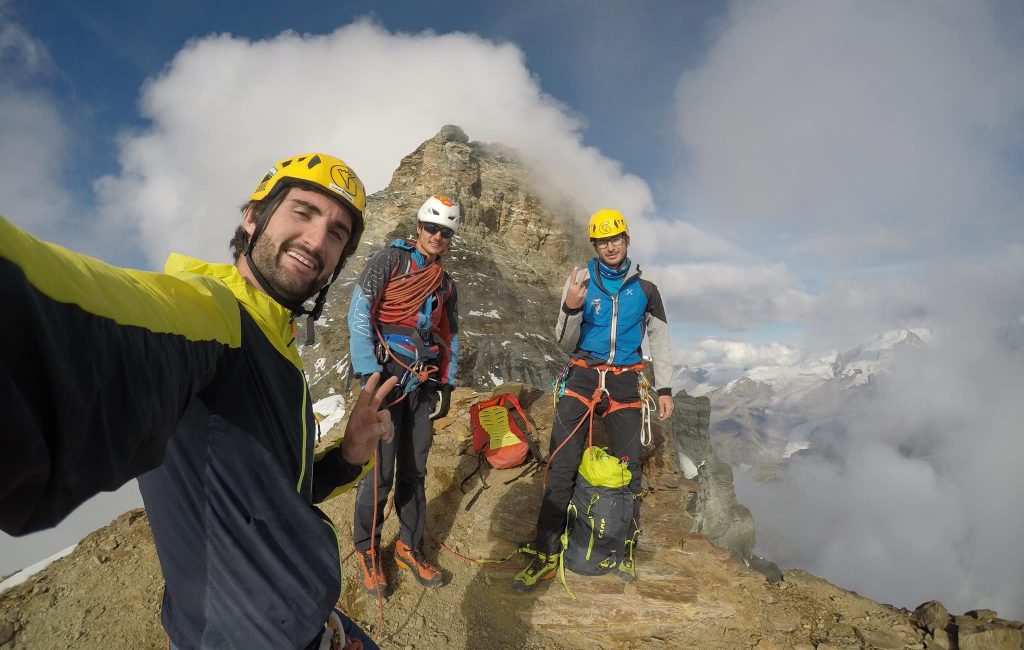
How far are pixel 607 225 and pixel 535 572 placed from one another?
15.0 ft

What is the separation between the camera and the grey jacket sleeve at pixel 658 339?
6.02 meters

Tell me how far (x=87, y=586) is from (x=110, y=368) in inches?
265

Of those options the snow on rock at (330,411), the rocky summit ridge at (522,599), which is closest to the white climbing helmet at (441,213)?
the rocky summit ridge at (522,599)

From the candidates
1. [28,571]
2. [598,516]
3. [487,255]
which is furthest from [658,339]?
[487,255]

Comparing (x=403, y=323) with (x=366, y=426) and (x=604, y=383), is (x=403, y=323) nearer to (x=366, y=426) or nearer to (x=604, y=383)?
(x=604, y=383)

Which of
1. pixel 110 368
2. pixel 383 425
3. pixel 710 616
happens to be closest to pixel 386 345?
pixel 383 425

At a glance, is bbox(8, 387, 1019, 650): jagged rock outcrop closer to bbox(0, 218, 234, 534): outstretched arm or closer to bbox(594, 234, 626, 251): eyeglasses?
bbox(594, 234, 626, 251): eyeglasses

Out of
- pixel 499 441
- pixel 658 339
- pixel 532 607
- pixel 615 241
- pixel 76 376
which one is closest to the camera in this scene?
pixel 76 376

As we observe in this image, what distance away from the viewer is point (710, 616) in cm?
551

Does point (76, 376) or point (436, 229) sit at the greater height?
point (436, 229)

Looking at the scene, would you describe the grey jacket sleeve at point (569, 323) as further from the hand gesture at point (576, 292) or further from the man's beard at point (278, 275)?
the man's beard at point (278, 275)

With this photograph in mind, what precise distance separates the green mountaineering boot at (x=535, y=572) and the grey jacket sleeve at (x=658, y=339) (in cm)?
263

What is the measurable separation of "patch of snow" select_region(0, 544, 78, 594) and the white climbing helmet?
20.5 feet

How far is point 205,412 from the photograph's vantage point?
1414 millimetres
